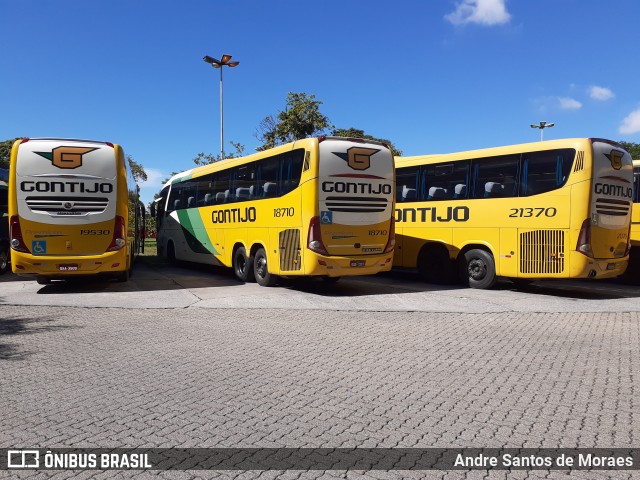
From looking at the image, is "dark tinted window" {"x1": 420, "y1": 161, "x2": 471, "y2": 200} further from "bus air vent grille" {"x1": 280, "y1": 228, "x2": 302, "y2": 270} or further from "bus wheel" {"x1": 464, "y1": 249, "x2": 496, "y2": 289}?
"bus air vent grille" {"x1": 280, "y1": 228, "x2": 302, "y2": 270}

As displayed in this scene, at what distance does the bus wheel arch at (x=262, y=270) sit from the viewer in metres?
13.6

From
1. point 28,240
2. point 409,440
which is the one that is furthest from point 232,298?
point 409,440

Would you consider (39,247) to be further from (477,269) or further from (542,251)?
(542,251)

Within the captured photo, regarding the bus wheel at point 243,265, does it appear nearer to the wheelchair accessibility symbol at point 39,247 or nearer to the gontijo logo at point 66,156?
the gontijo logo at point 66,156

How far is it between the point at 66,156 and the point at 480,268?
974cm

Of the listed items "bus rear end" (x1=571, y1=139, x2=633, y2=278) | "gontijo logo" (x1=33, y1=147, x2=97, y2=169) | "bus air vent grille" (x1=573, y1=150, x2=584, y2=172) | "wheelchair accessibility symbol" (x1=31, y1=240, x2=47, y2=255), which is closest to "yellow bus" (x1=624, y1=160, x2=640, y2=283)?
"bus rear end" (x1=571, y1=139, x2=633, y2=278)

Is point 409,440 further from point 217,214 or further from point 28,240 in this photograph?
point 217,214

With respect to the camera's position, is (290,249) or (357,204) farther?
(290,249)

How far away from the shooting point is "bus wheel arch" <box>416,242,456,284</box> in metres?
14.4

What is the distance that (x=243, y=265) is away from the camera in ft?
49.3

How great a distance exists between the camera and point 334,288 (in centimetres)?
1388

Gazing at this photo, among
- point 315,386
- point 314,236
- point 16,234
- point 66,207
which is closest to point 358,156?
point 314,236

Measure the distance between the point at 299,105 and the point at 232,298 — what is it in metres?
22.1

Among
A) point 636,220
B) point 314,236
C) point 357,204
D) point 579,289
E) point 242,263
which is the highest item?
point 357,204
